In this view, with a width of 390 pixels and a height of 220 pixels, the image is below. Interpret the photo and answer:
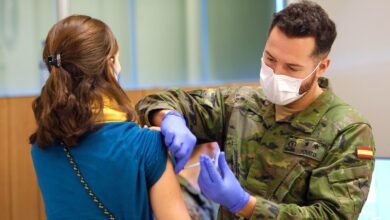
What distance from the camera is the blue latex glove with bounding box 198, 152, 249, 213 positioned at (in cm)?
115

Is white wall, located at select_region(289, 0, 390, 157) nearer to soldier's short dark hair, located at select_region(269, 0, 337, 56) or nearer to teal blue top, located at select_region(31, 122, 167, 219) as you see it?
soldier's short dark hair, located at select_region(269, 0, 337, 56)

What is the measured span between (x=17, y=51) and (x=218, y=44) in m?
1.30

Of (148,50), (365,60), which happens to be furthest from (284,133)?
(148,50)

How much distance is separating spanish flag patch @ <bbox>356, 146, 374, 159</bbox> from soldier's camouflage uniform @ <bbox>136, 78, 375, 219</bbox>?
0.01m

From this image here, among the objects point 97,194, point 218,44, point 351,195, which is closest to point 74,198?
point 97,194

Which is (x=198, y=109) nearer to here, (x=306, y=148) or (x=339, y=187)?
(x=306, y=148)

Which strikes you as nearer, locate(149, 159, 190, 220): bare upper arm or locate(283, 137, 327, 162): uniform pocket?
locate(149, 159, 190, 220): bare upper arm

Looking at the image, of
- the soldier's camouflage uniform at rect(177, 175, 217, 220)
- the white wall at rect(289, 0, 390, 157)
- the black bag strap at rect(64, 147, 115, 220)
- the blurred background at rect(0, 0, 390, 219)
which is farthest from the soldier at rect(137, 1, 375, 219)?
the blurred background at rect(0, 0, 390, 219)

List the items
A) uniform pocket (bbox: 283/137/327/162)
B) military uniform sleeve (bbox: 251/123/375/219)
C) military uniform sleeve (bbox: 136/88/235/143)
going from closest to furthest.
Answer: military uniform sleeve (bbox: 251/123/375/219), uniform pocket (bbox: 283/137/327/162), military uniform sleeve (bbox: 136/88/235/143)

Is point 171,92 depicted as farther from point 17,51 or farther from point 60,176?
point 17,51

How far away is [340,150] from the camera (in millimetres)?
1261

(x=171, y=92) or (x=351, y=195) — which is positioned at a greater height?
(x=171, y=92)

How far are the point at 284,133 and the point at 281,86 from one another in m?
0.16

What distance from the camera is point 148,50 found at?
2.78 metres
